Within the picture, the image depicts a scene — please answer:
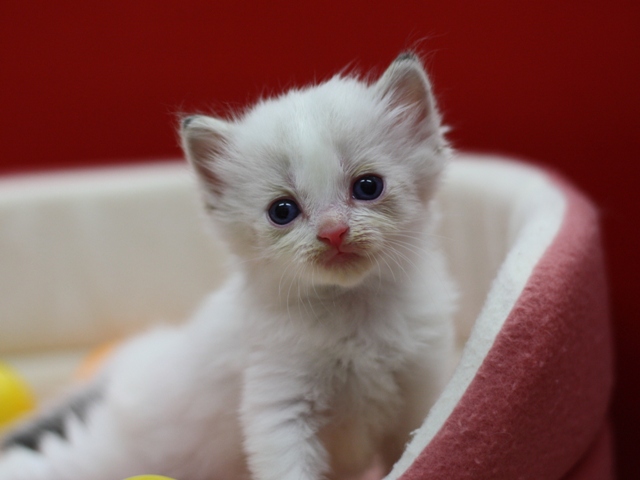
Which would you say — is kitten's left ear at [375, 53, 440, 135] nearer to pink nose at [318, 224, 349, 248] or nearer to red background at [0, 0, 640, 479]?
pink nose at [318, 224, 349, 248]

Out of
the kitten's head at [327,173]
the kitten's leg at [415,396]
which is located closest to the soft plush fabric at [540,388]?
the kitten's leg at [415,396]

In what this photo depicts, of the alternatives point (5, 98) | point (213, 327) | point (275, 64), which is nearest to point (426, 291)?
point (213, 327)

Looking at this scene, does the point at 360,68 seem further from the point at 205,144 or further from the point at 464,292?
the point at 205,144

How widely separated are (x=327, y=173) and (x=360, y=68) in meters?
1.43

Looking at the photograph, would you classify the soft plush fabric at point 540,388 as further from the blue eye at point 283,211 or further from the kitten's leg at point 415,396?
the blue eye at point 283,211

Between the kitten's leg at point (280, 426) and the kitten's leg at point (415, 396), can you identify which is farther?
the kitten's leg at point (415, 396)

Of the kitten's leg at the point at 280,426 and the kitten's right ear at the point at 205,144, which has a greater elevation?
the kitten's right ear at the point at 205,144

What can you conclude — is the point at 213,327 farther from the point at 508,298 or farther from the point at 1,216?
the point at 1,216

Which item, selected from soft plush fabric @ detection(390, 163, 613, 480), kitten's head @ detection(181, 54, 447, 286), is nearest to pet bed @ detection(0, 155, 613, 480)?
soft plush fabric @ detection(390, 163, 613, 480)

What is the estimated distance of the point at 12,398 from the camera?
2.34 m

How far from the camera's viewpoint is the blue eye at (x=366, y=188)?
127 centimetres

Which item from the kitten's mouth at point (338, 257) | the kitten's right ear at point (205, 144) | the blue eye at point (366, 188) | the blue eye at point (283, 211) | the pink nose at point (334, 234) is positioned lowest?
the kitten's mouth at point (338, 257)

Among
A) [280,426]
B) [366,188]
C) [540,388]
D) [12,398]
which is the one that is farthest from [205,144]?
[12,398]

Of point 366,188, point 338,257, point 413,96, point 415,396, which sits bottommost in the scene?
point 415,396
